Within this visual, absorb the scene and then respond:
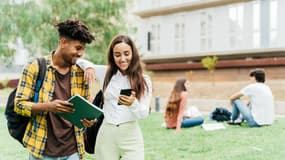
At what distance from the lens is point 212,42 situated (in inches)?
771

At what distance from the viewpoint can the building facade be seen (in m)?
17.9

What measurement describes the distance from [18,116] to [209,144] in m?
4.15

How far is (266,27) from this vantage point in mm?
18031

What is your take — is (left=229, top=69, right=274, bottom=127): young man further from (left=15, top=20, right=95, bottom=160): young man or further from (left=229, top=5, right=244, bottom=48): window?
(left=229, top=5, right=244, bottom=48): window

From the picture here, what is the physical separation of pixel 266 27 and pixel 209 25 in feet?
8.98

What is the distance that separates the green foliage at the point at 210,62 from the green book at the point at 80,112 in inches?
652

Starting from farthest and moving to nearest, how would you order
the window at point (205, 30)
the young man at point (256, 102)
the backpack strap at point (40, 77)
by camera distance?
the window at point (205, 30) < the young man at point (256, 102) < the backpack strap at point (40, 77)

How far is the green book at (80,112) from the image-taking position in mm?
2281

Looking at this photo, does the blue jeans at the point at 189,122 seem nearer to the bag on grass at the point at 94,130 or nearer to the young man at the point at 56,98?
the bag on grass at the point at 94,130

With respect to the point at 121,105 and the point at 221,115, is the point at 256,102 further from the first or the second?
the point at 121,105

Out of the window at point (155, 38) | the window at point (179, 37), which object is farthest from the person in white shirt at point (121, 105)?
the window at point (155, 38)

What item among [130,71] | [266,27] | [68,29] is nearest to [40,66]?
[68,29]

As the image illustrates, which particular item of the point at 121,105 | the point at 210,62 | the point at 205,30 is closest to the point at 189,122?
the point at 121,105

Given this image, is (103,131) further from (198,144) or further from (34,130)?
(198,144)
